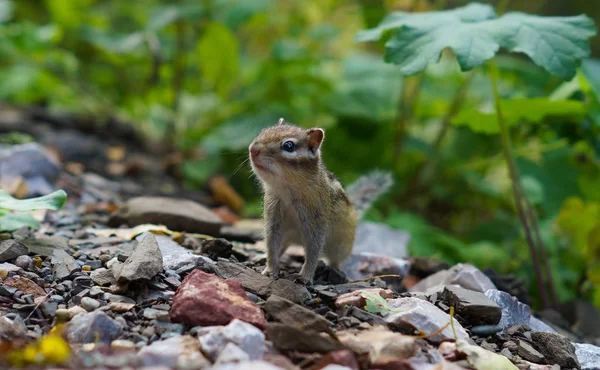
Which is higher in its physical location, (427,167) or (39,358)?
(39,358)

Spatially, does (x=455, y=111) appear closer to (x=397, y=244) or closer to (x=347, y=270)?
(x=397, y=244)

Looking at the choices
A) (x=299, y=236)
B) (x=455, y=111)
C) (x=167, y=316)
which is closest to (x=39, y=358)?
(x=167, y=316)

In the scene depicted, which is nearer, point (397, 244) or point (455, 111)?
point (397, 244)

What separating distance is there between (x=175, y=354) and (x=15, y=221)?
1298mm

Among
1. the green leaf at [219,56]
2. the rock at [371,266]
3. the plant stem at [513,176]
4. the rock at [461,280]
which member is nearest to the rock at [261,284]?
the rock at [371,266]

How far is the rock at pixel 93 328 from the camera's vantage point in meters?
2.66

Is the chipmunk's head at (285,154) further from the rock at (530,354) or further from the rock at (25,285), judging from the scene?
the rock at (530,354)

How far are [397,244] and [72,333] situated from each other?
2876mm

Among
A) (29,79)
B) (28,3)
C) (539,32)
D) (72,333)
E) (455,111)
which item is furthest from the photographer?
(28,3)

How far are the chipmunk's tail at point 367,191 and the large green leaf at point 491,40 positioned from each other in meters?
1.13

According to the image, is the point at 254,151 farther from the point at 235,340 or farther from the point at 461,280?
the point at 461,280

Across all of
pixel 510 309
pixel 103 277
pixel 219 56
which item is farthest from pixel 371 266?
pixel 219 56

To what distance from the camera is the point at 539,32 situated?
3.94m

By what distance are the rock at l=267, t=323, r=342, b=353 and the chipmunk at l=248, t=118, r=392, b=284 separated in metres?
0.98
